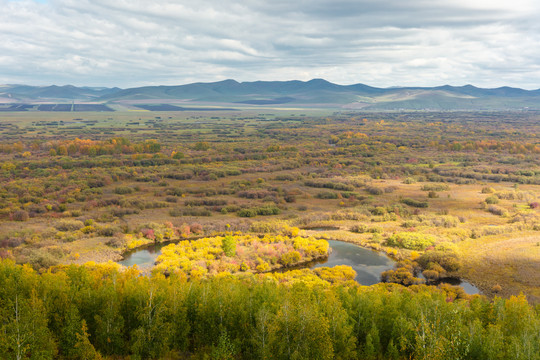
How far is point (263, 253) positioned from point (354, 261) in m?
11.2

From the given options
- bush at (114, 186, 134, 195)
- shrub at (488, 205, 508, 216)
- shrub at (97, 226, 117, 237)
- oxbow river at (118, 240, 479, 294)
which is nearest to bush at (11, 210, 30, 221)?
shrub at (97, 226, 117, 237)

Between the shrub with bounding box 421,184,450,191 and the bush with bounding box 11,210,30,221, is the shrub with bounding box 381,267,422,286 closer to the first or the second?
the shrub with bounding box 421,184,450,191

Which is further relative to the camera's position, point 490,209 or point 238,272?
point 490,209

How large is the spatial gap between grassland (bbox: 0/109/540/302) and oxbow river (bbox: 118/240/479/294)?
5.36ft

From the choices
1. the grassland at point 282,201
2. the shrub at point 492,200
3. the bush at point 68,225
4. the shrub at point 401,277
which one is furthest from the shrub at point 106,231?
the shrub at point 492,200

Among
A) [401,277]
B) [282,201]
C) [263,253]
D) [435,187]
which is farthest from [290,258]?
[435,187]

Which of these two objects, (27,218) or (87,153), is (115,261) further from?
(87,153)

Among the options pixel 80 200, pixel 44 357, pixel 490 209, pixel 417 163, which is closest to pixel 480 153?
pixel 417 163

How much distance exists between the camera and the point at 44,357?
2209cm

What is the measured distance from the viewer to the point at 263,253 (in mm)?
48000

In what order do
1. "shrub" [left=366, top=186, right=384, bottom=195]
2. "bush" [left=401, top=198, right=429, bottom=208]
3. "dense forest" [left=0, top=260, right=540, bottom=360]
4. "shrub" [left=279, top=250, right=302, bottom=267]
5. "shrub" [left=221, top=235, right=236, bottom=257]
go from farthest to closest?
"shrub" [left=366, top=186, right=384, bottom=195] → "bush" [left=401, top=198, right=429, bottom=208] → "shrub" [left=279, top=250, right=302, bottom=267] → "shrub" [left=221, top=235, right=236, bottom=257] → "dense forest" [left=0, top=260, right=540, bottom=360]

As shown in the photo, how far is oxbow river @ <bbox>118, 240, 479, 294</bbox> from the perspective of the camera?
43.5 m

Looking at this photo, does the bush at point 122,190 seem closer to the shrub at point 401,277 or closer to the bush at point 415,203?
the bush at point 415,203

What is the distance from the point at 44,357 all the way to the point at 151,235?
33484 mm
